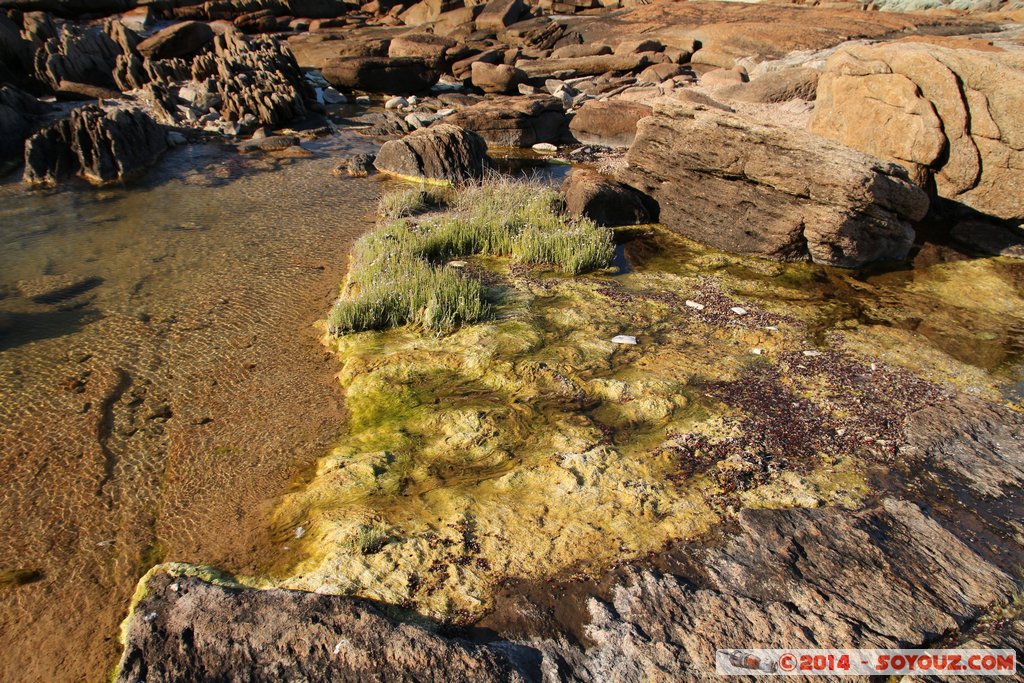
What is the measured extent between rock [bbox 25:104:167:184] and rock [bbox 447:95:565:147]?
7099 mm

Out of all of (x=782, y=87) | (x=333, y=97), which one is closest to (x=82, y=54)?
(x=333, y=97)

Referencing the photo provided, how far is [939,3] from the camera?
30.3 metres

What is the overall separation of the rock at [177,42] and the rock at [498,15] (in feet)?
39.1

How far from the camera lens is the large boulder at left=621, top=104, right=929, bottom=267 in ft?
28.3

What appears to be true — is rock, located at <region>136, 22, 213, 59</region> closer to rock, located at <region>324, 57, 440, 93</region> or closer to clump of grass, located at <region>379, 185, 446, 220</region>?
rock, located at <region>324, 57, 440, 93</region>

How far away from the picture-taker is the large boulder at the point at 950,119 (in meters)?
9.17

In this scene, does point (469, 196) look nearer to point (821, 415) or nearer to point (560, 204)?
point (560, 204)

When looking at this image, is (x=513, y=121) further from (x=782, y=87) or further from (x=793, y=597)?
(x=793, y=597)

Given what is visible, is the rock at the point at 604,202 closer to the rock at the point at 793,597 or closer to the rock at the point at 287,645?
the rock at the point at 793,597

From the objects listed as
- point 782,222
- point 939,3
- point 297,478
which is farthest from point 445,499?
point 939,3

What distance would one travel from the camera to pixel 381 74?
21719mm

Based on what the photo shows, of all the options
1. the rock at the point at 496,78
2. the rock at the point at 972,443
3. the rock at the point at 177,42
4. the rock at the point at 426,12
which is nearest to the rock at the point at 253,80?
the rock at the point at 177,42

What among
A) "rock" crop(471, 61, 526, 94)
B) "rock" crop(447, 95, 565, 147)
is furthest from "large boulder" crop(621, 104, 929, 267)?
"rock" crop(471, 61, 526, 94)

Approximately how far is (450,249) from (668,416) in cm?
458
